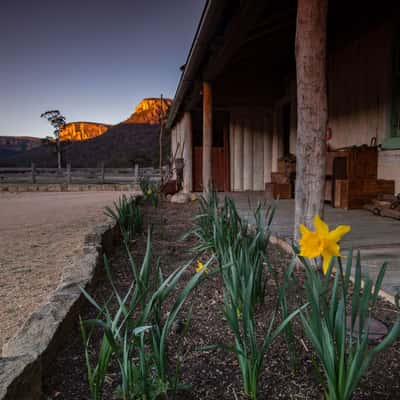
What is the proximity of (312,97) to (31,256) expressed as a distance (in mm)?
3244

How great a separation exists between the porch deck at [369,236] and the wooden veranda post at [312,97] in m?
0.42

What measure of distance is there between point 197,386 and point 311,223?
1.38 m

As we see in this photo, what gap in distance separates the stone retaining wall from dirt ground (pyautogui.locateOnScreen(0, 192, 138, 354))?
0.30 metres

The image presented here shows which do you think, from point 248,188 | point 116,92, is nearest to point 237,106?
point 248,188

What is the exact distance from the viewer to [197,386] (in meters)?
1.16

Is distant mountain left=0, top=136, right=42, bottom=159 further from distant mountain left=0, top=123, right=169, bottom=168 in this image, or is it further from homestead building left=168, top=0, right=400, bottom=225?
homestead building left=168, top=0, right=400, bottom=225

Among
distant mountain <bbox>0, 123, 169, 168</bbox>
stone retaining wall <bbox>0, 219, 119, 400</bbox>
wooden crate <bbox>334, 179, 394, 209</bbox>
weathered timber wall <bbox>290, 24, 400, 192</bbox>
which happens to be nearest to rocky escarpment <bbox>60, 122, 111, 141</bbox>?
distant mountain <bbox>0, 123, 169, 168</bbox>

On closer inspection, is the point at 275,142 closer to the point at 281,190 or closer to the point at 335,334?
the point at 281,190

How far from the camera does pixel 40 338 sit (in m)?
1.29

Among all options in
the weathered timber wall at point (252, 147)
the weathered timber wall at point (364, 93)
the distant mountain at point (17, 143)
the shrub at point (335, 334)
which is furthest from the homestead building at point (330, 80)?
the distant mountain at point (17, 143)

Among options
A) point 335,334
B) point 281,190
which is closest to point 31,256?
point 335,334

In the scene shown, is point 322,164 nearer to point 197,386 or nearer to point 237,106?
point 197,386

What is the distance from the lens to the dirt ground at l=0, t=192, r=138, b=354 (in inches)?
95.0

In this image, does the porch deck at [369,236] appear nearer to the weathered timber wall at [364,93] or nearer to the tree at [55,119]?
the weathered timber wall at [364,93]
